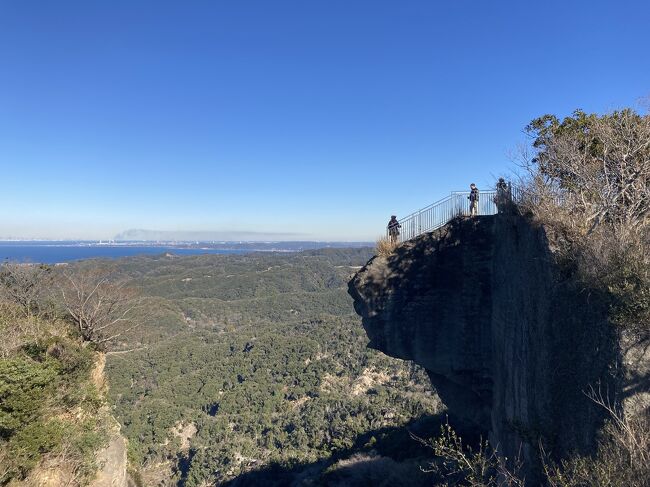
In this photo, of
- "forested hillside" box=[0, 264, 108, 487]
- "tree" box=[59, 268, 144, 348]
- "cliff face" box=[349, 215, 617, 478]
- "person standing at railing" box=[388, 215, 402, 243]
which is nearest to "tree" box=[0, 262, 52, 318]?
"tree" box=[59, 268, 144, 348]

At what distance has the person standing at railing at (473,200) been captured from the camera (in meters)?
14.2

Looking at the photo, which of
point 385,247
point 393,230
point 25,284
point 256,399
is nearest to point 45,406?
point 25,284

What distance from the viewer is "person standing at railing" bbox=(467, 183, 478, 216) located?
46.4 feet

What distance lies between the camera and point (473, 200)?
14.3m

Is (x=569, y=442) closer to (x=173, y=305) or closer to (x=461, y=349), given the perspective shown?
(x=461, y=349)

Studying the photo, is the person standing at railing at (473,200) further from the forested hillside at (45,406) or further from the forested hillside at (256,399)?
the forested hillside at (45,406)

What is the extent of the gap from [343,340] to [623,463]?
6928 cm

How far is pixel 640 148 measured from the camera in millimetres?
9703

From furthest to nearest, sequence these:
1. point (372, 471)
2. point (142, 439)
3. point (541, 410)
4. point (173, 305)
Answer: point (173, 305)
point (142, 439)
point (372, 471)
point (541, 410)

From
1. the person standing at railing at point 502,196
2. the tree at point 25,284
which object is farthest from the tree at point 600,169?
the tree at point 25,284

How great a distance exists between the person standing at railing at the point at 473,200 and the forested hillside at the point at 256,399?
23.5 ft

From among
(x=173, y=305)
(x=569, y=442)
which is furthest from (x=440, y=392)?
(x=173, y=305)

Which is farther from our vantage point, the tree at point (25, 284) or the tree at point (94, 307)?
the tree at point (25, 284)

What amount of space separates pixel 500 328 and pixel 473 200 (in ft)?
15.8
